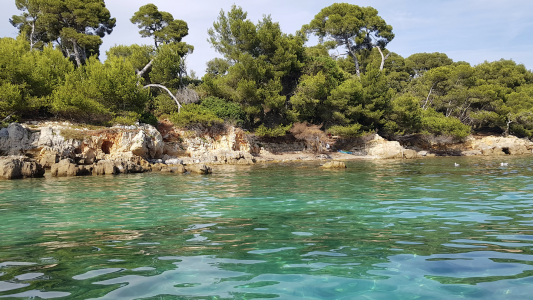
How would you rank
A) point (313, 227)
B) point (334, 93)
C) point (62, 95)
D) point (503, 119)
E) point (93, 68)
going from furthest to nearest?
point (503, 119) < point (334, 93) < point (93, 68) < point (62, 95) < point (313, 227)

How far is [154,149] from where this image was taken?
84.2 feet

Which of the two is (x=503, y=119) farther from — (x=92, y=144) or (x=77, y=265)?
(x=77, y=265)

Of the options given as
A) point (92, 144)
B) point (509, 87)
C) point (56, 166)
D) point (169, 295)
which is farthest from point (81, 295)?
point (509, 87)

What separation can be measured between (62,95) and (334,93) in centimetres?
2396

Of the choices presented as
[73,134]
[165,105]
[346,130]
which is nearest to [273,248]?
[73,134]

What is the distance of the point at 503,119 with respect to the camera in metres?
42.5

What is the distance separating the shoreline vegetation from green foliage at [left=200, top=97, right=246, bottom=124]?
11 cm

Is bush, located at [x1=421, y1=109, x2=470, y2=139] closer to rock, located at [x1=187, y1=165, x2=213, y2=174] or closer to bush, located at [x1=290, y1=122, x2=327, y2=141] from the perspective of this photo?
bush, located at [x1=290, y1=122, x2=327, y2=141]

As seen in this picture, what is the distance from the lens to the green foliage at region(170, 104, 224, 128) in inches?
1160

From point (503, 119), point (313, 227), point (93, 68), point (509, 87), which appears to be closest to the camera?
point (313, 227)

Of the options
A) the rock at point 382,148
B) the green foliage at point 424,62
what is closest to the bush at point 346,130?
the rock at point 382,148

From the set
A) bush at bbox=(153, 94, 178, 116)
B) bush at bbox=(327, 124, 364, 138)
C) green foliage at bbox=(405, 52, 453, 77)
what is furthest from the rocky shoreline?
green foliage at bbox=(405, 52, 453, 77)

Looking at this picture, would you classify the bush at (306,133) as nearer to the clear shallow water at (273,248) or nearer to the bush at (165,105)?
the bush at (165,105)

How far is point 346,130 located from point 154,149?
18.2 meters
